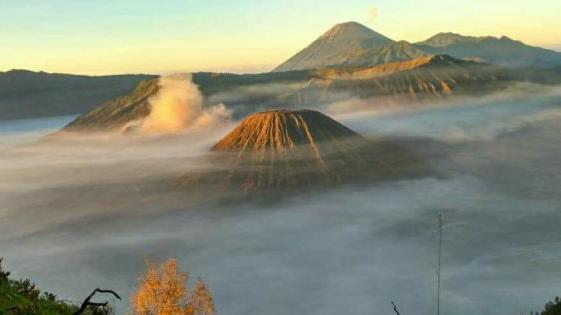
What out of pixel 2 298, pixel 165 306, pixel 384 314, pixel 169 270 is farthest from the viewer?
pixel 384 314

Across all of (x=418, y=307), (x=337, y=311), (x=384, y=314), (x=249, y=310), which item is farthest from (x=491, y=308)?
(x=249, y=310)

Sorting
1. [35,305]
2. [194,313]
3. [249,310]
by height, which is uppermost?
[35,305]

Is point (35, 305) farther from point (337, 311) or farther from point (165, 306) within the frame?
point (337, 311)

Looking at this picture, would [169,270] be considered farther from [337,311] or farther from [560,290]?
[560,290]

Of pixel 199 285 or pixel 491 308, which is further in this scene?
pixel 491 308

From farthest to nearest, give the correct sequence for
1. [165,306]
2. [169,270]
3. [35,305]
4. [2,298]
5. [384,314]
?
[384,314] → [169,270] → [165,306] → [35,305] → [2,298]

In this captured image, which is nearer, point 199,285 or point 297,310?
point 199,285

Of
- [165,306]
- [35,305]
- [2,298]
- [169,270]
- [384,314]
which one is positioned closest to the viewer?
[2,298]

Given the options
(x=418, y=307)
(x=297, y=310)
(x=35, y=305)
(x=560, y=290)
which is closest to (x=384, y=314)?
(x=418, y=307)

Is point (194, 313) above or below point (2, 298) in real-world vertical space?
below
